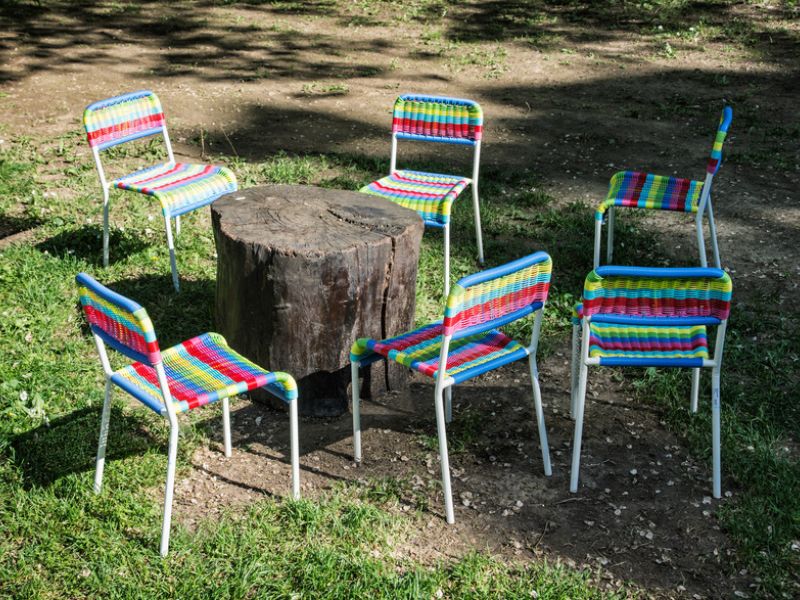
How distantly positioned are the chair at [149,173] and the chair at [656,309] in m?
2.78

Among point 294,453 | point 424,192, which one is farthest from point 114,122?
point 294,453

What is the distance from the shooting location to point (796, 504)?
12.9 feet

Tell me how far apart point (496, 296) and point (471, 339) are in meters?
0.51

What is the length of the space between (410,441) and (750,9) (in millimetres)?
10849

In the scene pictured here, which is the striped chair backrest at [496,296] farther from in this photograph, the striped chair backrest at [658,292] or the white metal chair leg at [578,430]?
the white metal chair leg at [578,430]

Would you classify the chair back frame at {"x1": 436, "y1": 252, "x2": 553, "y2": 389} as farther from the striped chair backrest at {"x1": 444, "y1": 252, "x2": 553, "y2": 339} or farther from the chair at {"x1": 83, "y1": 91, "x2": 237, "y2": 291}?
the chair at {"x1": 83, "y1": 91, "x2": 237, "y2": 291}

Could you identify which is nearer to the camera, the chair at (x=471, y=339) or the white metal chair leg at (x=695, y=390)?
the chair at (x=471, y=339)

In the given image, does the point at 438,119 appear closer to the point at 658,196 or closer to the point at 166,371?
the point at 658,196

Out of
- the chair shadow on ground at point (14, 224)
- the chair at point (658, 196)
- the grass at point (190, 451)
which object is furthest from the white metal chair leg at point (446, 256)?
the chair shadow on ground at point (14, 224)

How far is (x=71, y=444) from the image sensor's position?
14.1 ft

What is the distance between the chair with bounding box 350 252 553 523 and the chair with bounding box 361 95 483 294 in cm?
156

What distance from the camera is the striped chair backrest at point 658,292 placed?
364cm

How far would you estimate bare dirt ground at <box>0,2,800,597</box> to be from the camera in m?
3.95

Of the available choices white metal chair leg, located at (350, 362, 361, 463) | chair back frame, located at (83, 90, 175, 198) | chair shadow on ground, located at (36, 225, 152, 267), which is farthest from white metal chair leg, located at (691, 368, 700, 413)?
chair shadow on ground, located at (36, 225, 152, 267)
